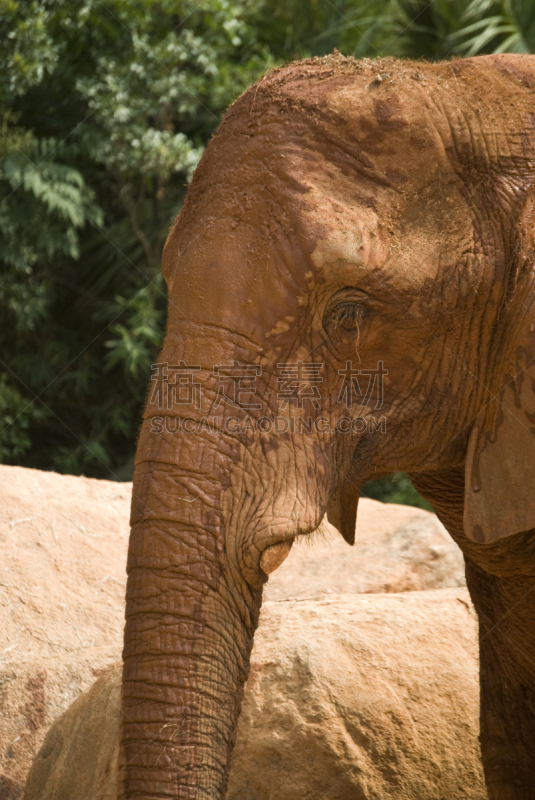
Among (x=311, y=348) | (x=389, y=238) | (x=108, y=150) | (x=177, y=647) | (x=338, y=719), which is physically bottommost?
(x=338, y=719)

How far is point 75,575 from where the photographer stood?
474 cm

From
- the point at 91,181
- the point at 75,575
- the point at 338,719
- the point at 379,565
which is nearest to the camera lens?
the point at 338,719

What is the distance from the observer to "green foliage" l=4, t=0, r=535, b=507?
768 centimetres

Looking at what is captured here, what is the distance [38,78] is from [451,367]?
19.3 ft

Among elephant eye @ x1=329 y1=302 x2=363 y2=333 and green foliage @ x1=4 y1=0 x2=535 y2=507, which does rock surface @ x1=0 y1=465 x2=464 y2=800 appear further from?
green foliage @ x1=4 y1=0 x2=535 y2=507

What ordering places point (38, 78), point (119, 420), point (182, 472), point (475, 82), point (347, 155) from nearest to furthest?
point (182, 472) → point (347, 155) → point (475, 82) → point (38, 78) → point (119, 420)

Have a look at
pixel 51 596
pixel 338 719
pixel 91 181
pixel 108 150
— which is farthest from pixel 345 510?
pixel 91 181

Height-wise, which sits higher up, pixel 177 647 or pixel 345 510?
pixel 345 510

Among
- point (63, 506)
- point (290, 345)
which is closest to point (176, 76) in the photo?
point (63, 506)

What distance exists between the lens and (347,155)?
2.15m

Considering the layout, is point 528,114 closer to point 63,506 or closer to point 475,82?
point 475,82

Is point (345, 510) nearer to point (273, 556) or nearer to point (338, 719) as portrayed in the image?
point (273, 556)

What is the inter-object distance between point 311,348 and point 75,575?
2.97 meters

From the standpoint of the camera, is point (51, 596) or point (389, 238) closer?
point (389, 238)
